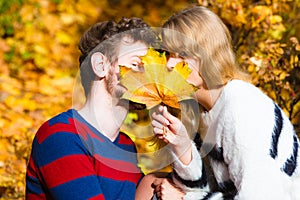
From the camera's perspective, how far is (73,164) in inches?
87.4

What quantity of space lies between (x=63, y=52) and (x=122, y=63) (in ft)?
11.0

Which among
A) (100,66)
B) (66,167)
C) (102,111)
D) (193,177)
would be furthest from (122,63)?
(193,177)

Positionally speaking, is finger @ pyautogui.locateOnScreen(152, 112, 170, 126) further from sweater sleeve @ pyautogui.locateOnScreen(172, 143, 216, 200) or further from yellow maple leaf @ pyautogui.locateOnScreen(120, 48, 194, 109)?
sweater sleeve @ pyautogui.locateOnScreen(172, 143, 216, 200)

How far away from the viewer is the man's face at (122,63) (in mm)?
2316

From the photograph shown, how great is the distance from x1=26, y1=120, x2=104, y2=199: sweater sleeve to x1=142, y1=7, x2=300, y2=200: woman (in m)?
0.29

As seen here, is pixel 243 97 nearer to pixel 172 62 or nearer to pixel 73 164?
pixel 172 62

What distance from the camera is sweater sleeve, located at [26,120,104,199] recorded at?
221cm

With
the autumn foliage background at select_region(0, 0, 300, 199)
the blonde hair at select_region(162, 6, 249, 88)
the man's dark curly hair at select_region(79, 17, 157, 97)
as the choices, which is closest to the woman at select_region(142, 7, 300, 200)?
the blonde hair at select_region(162, 6, 249, 88)

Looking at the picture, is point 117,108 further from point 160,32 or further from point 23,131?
point 23,131

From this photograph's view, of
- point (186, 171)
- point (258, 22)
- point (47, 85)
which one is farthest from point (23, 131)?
point (186, 171)

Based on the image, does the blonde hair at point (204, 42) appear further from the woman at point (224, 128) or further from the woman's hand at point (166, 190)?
the woman's hand at point (166, 190)

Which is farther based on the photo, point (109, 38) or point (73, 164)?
point (109, 38)

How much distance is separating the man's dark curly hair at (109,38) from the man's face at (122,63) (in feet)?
0.08

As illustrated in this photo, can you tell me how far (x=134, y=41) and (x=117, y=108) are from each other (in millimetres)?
256
